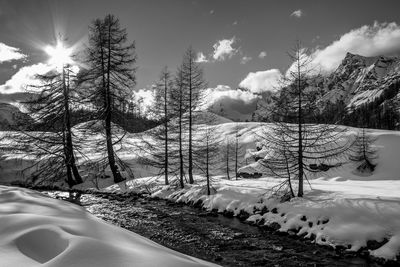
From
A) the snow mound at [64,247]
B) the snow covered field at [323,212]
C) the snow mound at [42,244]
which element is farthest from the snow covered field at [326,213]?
the snow mound at [42,244]

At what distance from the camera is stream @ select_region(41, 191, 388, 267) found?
904 cm

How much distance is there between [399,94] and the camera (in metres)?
166

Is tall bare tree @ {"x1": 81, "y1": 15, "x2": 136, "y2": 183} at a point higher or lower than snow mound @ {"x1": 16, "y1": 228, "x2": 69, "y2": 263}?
higher

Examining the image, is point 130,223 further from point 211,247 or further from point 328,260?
point 328,260

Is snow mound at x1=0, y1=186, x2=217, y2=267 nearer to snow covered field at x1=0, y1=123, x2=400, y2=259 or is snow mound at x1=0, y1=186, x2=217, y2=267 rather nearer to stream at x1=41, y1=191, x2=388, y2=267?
stream at x1=41, y1=191, x2=388, y2=267

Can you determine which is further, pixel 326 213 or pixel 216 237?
pixel 326 213

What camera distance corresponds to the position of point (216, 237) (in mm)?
11273

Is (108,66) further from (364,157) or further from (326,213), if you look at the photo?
(364,157)

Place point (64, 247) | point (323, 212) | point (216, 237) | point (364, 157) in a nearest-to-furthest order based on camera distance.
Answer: point (64, 247)
point (216, 237)
point (323, 212)
point (364, 157)

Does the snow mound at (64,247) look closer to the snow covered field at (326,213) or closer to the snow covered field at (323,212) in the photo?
the snow covered field at (323,212)

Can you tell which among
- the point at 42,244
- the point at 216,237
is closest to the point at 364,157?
the point at 216,237

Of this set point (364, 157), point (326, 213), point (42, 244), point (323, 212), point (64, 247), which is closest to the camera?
point (64, 247)

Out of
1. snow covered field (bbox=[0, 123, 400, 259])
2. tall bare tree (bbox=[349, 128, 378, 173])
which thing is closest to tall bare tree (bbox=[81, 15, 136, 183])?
snow covered field (bbox=[0, 123, 400, 259])

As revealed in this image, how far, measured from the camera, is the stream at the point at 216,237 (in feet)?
29.7
